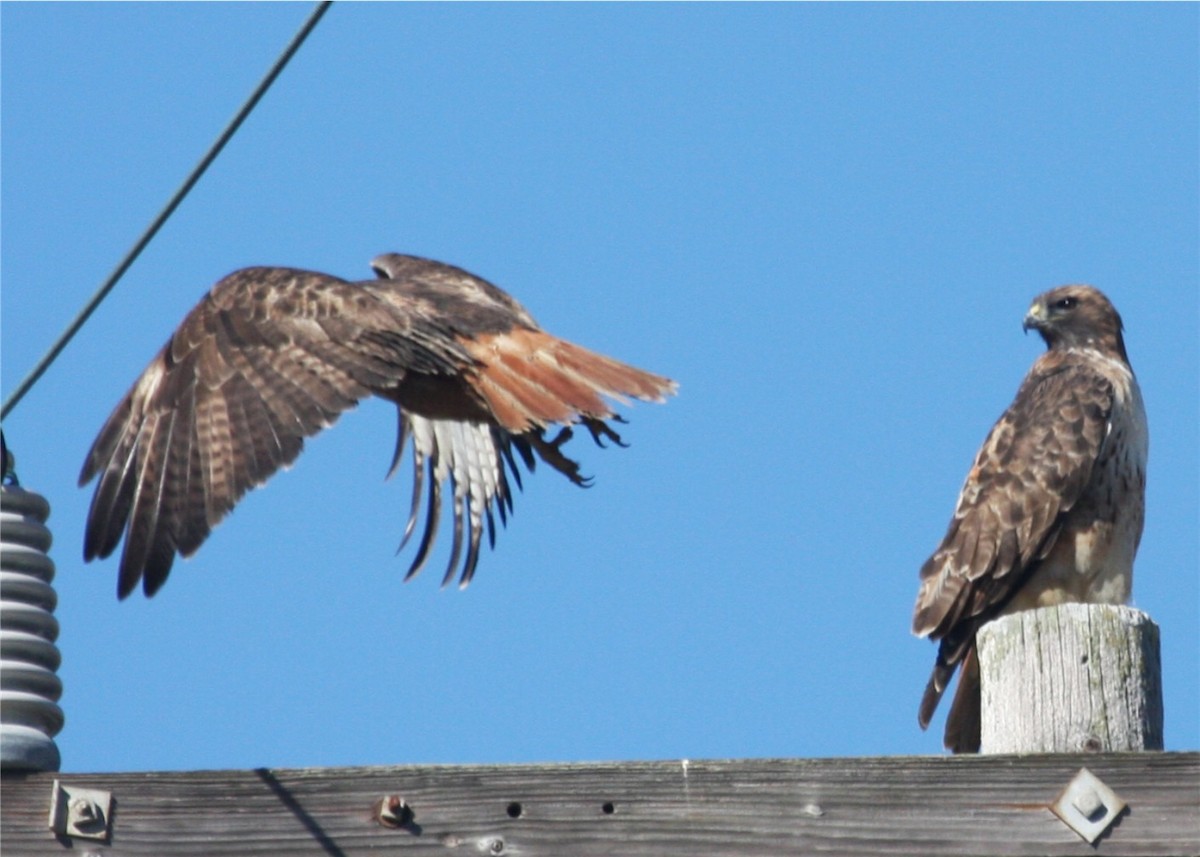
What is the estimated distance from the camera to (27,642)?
2.70 metres

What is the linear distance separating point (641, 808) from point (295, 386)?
3162mm

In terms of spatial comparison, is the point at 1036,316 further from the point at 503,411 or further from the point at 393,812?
the point at 393,812

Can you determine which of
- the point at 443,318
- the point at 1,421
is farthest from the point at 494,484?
the point at 1,421

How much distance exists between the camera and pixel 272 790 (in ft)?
8.67

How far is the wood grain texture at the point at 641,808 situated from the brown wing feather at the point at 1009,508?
3383 millimetres

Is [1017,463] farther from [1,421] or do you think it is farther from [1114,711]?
[1,421]

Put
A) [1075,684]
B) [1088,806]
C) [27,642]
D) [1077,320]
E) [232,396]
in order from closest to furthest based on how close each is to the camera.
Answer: [1088,806] < [27,642] < [1075,684] < [232,396] < [1077,320]

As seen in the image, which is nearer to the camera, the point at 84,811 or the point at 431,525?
the point at 84,811

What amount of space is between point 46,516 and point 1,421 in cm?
25

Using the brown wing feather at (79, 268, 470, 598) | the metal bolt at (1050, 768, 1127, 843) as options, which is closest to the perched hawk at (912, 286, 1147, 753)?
the brown wing feather at (79, 268, 470, 598)

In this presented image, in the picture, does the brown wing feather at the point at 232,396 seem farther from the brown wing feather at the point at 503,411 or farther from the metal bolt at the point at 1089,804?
the metal bolt at the point at 1089,804

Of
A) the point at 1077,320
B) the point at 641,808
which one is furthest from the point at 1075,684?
the point at 1077,320

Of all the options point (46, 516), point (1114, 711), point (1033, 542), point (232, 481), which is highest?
point (1033, 542)

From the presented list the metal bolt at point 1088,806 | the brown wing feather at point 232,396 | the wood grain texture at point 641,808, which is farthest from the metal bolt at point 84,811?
the brown wing feather at point 232,396
